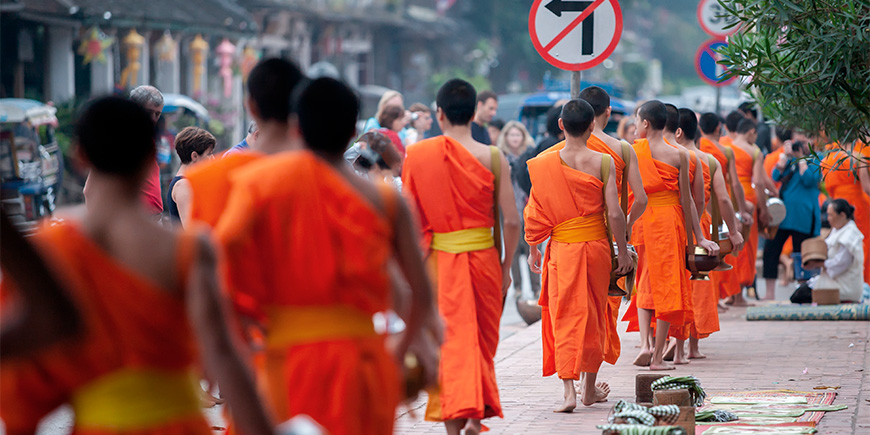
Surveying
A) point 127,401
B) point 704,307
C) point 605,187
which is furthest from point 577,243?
point 127,401

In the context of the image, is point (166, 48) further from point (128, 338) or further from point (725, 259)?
point (128, 338)

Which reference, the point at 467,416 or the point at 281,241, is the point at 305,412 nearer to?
the point at 281,241

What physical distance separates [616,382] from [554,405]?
3.57ft

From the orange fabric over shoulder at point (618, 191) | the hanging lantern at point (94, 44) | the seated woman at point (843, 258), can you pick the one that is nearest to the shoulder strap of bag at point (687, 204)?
the orange fabric over shoulder at point (618, 191)

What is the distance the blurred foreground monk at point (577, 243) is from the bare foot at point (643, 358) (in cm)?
158

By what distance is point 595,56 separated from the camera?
911 centimetres

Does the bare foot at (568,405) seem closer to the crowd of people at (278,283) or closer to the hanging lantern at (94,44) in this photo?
the crowd of people at (278,283)

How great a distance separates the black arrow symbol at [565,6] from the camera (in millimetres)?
9094

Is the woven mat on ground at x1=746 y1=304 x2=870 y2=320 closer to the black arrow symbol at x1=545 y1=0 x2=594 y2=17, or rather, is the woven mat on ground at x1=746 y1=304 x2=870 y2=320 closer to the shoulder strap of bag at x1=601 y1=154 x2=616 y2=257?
the black arrow symbol at x1=545 y1=0 x2=594 y2=17

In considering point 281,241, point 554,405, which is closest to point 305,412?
point 281,241

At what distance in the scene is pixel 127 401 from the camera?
2.91 meters

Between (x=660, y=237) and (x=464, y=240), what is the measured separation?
3402mm

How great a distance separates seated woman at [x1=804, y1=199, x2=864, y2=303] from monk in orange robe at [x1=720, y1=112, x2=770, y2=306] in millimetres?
682

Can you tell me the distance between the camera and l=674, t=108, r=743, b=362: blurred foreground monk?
984 centimetres
